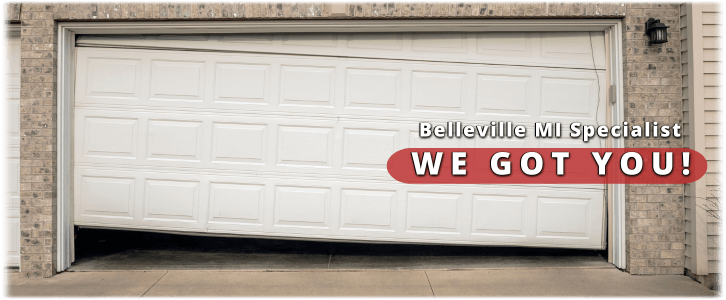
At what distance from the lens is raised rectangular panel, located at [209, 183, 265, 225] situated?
476 cm

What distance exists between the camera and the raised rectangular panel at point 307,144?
4730 millimetres

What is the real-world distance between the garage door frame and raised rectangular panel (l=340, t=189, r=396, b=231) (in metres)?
1.61

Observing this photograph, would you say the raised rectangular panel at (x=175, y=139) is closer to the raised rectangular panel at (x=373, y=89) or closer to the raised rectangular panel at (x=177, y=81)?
the raised rectangular panel at (x=177, y=81)

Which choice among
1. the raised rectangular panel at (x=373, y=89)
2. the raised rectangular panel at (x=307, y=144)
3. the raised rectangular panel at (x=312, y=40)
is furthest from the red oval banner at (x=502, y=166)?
the raised rectangular panel at (x=312, y=40)

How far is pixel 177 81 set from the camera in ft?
15.5

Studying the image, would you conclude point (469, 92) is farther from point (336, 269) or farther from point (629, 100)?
point (336, 269)

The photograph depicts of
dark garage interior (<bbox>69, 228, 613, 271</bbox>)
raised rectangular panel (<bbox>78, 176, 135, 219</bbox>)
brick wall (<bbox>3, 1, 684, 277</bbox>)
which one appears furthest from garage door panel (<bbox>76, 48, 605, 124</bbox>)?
dark garage interior (<bbox>69, 228, 613, 271</bbox>)

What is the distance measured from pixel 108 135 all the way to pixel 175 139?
66cm

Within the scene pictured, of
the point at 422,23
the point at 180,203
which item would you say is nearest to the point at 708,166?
the point at 422,23

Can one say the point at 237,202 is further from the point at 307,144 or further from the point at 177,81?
the point at 177,81

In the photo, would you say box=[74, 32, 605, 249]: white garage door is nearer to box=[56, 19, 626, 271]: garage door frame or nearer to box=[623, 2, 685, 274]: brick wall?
box=[56, 19, 626, 271]: garage door frame

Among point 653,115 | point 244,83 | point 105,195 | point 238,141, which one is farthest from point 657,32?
point 105,195

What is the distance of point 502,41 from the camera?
4.70m

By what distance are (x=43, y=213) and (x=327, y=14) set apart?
325 centimetres
